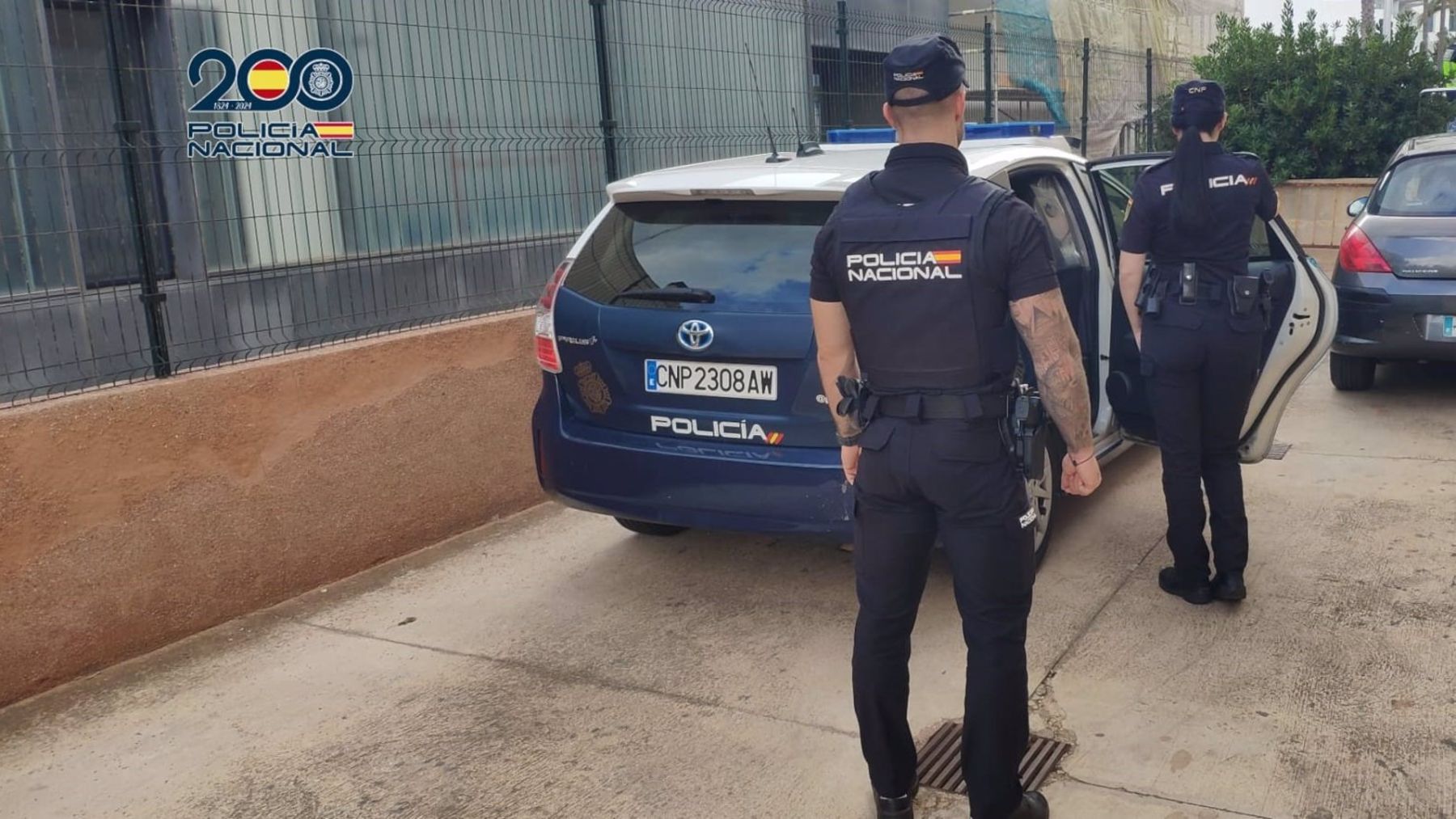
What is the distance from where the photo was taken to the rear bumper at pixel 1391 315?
676cm

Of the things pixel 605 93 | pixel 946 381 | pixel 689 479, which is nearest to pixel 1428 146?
pixel 605 93

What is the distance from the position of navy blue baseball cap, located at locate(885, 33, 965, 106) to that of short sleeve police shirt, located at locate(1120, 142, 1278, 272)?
175 cm

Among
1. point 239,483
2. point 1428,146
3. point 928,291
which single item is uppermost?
point 1428,146

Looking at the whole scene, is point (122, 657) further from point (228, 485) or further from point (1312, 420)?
point (1312, 420)

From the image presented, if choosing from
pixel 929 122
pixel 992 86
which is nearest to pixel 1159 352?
pixel 929 122

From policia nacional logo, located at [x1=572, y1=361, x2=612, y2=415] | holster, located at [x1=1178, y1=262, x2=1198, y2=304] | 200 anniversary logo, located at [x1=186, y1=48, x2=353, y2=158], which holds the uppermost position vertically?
200 anniversary logo, located at [x1=186, y1=48, x2=353, y2=158]

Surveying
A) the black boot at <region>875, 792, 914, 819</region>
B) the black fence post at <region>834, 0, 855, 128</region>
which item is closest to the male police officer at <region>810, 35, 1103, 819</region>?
the black boot at <region>875, 792, 914, 819</region>

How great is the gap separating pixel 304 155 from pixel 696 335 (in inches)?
92.3

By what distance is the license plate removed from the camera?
4.20m

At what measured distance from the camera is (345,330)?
5.58 meters

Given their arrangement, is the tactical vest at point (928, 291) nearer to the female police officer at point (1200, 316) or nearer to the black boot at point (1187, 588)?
the female police officer at point (1200, 316)

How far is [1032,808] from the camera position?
3076 millimetres

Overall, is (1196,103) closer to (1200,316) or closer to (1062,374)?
(1200,316)

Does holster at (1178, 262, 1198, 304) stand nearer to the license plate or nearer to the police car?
the police car
